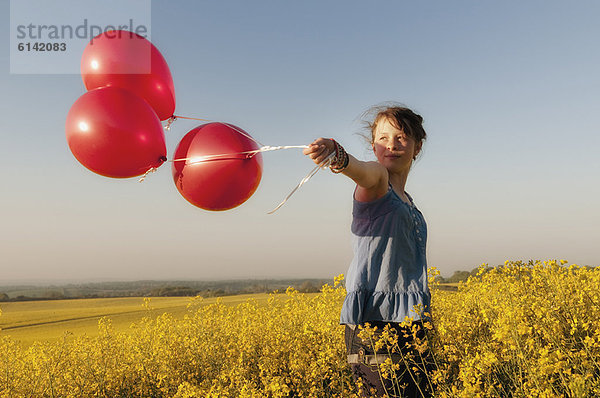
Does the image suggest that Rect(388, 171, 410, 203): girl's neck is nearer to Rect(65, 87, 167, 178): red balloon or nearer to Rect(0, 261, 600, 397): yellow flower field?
Rect(0, 261, 600, 397): yellow flower field

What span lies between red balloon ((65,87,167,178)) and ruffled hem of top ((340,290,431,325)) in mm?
1172

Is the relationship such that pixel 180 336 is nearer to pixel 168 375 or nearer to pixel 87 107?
pixel 168 375

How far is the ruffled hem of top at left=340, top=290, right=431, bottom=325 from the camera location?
6.00ft

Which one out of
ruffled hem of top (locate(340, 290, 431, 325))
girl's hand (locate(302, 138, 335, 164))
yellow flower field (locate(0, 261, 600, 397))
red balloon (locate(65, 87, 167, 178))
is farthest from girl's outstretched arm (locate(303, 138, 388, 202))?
yellow flower field (locate(0, 261, 600, 397))

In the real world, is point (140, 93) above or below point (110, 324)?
above

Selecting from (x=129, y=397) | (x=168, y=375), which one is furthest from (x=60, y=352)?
(x=168, y=375)

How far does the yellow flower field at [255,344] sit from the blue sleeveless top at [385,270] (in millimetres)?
594

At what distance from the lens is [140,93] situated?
2.04 meters

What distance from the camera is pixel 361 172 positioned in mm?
1576

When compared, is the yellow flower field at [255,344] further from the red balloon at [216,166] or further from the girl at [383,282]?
the red balloon at [216,166]

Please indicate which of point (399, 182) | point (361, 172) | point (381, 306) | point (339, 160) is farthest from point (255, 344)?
point (339, 160)

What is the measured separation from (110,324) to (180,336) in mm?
823

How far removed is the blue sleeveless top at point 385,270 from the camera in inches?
72.9

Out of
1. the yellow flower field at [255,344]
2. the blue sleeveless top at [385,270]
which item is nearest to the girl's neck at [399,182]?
the blue sleeveless top at [385,270]
